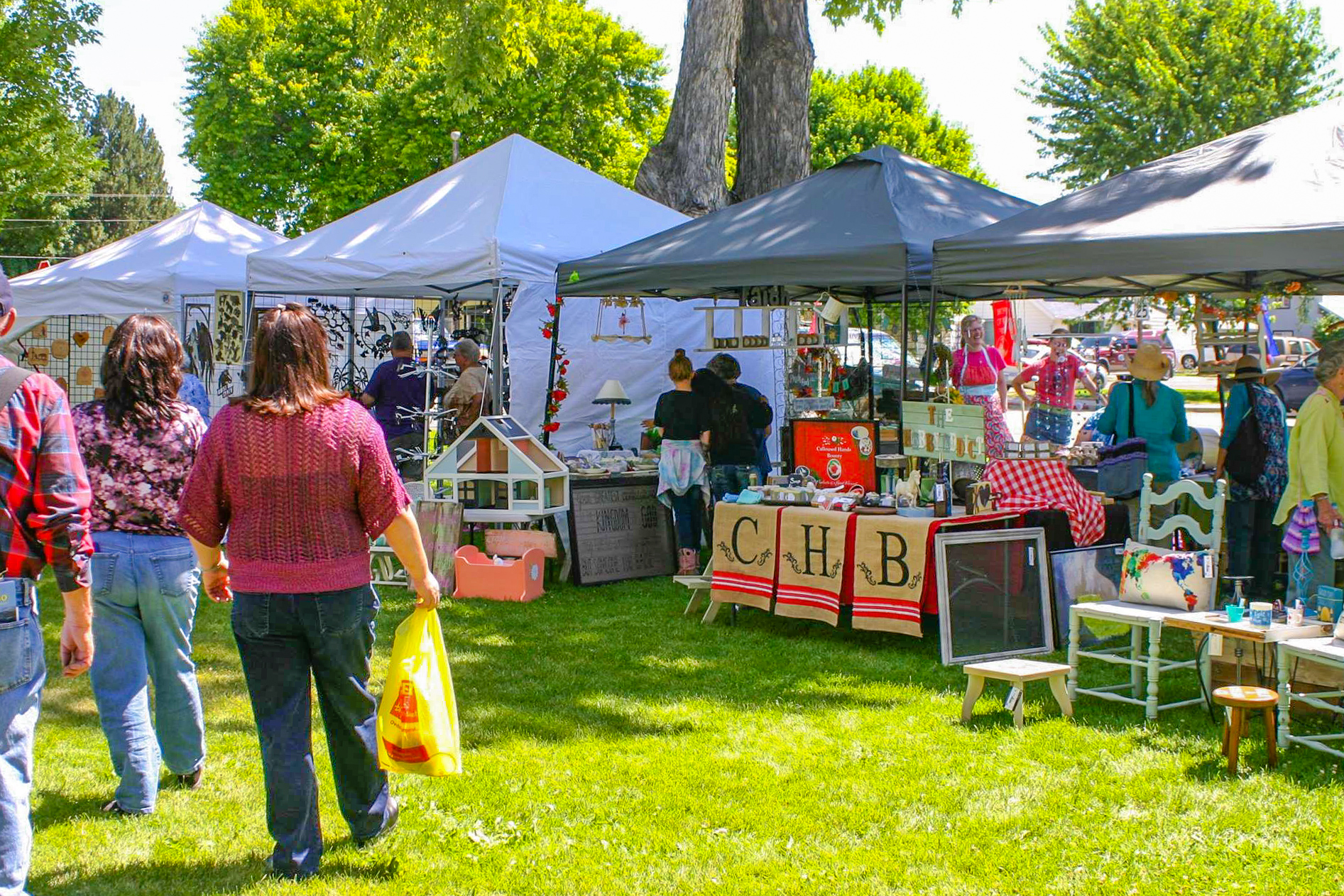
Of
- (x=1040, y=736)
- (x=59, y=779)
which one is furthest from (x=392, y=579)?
(x=1040, y=736)

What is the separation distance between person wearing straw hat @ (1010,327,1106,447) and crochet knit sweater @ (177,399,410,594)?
242 inches

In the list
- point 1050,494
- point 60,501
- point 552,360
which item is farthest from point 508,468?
point 60,501

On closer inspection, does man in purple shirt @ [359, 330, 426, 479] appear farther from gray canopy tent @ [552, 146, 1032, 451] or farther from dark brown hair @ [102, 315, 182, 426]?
dark brown hair @ [102, 315, 182, 426]

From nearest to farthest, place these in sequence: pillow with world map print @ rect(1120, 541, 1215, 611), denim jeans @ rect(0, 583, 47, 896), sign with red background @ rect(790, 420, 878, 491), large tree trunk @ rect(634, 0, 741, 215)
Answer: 1. denim jeans @ rect(0, 583, 47, 896)
2. pillow with world map print @ rect(1120, 541, 1215, 611)
3. sign with red background @ rect(790, 420, 878, 491)
4. large tree trunk @ rect(634, 0, 741, 215)

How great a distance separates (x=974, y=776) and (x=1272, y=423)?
12.5ft

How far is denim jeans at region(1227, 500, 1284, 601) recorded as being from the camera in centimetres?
734

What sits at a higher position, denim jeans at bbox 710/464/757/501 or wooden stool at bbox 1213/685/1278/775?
denim jeans at bbox 710/464/757/501

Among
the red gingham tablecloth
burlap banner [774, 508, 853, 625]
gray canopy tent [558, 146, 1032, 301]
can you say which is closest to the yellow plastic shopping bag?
burlap banner [774, 508, 853, 625]

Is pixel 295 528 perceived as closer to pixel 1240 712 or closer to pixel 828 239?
pixel 1240 712

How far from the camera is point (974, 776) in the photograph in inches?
179

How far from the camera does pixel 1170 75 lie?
25531 millimetres

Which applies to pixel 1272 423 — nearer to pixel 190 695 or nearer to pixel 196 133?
→ pixel 190 695

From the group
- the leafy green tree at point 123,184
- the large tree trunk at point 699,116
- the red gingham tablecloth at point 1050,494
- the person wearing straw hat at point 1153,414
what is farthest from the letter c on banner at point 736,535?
the leafy green tree at point 123,184

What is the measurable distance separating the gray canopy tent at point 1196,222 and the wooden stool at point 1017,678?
203 cm
